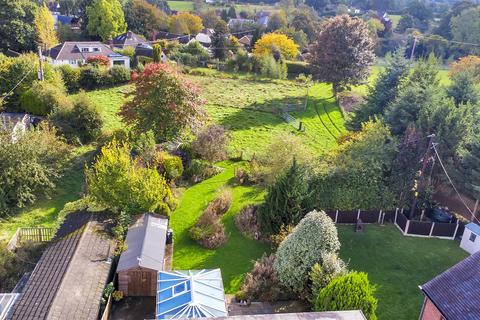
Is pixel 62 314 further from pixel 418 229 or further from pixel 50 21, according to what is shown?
pixel 50 21

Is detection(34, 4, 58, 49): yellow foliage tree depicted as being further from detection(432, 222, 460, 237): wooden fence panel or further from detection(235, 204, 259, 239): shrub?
detection(432, 222, 460, 237): wooden fence panel

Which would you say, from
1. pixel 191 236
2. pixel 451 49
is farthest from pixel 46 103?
pixel 451 49

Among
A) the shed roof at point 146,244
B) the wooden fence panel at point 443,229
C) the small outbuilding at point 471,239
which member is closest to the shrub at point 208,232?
the shed roof at point 146,244

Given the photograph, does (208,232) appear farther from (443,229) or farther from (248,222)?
(443,229)

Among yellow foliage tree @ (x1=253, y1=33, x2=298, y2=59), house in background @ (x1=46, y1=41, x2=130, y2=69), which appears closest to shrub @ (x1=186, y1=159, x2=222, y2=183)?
house in background @ (x1=46, y1=41, x2=130, y2=69)

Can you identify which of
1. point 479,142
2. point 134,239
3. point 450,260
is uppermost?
point 479,142

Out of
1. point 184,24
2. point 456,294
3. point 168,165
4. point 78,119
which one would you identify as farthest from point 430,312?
point 184,24
